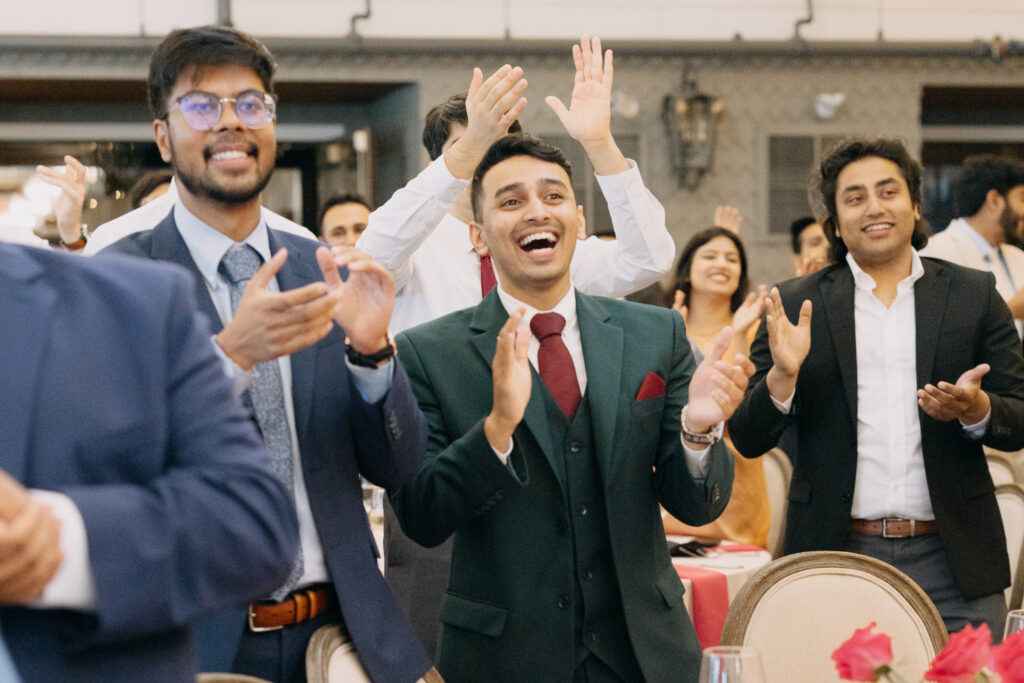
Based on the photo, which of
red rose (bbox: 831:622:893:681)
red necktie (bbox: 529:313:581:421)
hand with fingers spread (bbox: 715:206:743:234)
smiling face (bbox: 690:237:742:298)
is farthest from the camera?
hand with fingers spread (bbox: 715:206:743:234)

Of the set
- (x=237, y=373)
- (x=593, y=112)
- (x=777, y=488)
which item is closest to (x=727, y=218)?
(x=777, y=488)

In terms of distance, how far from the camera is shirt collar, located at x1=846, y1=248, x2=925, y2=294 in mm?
3197

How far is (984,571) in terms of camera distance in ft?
9.92

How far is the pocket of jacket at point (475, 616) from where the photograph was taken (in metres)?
2.23

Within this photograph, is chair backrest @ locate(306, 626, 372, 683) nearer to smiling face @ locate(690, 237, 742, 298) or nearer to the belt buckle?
the belt buckle

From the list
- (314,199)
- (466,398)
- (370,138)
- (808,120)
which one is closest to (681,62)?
(808,120)

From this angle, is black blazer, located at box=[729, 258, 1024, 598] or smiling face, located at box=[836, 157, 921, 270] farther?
smiling face, located at box=[836, 157, 921, 270]

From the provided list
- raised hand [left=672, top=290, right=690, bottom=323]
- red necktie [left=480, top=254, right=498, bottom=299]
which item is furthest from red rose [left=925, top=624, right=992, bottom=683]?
raised hand [left=672, top=290, right=690, bottom=323]

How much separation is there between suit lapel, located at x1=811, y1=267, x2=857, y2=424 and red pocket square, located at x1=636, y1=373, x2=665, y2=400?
96cm

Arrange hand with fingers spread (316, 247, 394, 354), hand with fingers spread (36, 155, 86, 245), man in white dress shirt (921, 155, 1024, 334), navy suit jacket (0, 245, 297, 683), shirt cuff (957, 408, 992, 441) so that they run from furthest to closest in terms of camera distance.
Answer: man in white dress shirt (921, 155, 1024, 334)
hand with fingers spread (36, 155, 86, 245)
shirt cuff (957, 408, 992, 441)
hand with fingers spread (316, 247, 394, 354)
navy suit jacket (0, 245, 297, 683)

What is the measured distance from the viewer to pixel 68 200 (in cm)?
372

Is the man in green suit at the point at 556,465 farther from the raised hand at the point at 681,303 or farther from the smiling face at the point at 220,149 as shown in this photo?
Result: the raised hand at the point at 681,303

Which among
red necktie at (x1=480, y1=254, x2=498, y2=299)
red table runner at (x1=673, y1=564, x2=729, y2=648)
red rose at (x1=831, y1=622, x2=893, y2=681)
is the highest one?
red necktie at (x1=480, y1=254, x2=498, y2=299)

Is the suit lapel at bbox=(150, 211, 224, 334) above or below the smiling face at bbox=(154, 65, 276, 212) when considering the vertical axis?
below
